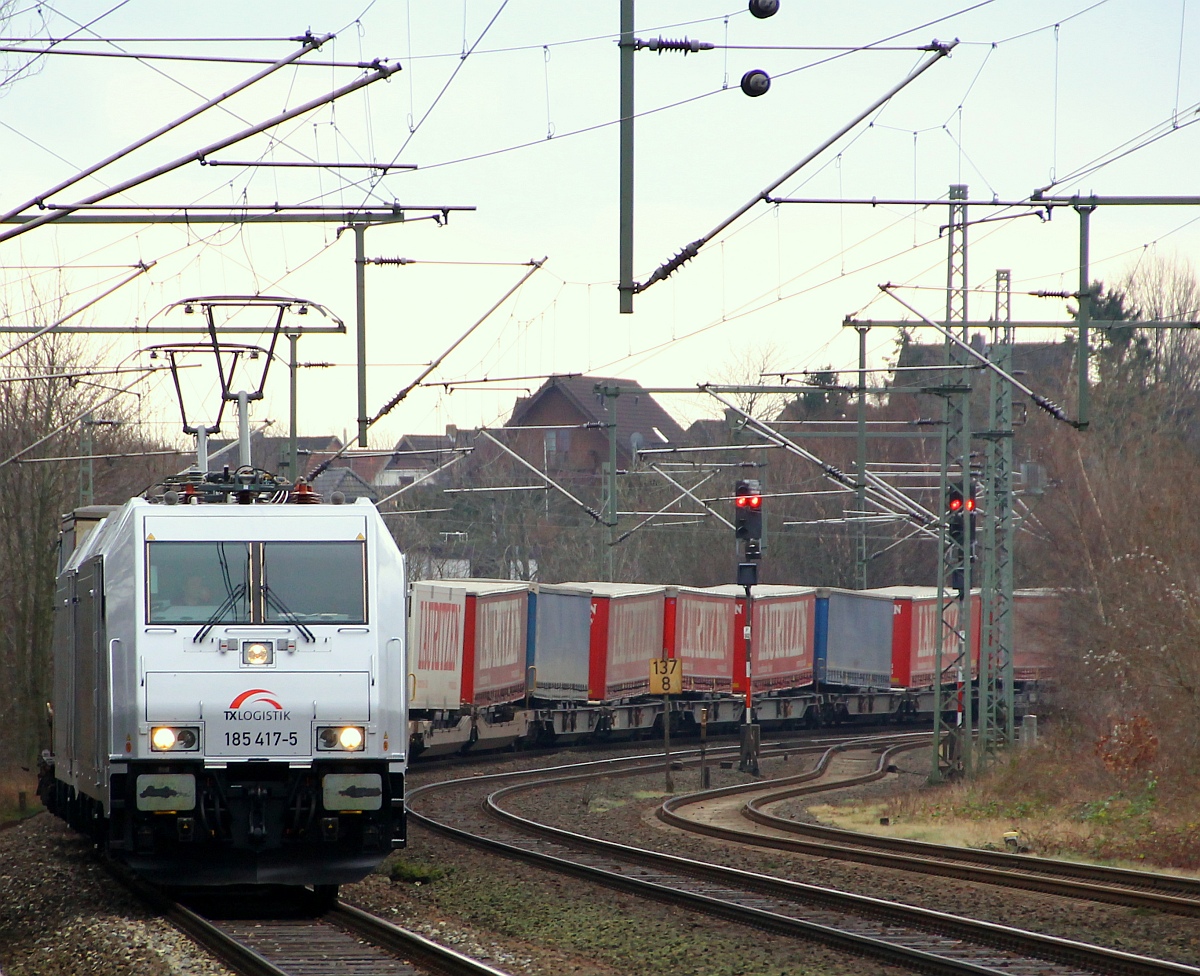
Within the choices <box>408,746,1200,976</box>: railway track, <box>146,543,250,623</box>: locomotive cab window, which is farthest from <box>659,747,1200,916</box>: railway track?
<box>146,543,250,623</box>: locomotive cab window

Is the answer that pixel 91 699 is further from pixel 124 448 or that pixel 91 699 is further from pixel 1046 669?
pixel 1046 669

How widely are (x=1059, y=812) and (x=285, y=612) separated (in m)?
13.4

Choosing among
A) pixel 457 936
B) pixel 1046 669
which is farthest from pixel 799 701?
pixel 457 936

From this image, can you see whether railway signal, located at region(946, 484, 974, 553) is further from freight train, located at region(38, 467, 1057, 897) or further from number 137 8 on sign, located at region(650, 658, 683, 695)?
freight train, located at region(38, 467, 1057, 897)

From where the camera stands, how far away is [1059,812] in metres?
21.5

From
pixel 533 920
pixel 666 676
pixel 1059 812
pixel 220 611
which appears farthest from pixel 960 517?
pixel 220 611

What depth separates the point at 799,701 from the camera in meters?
43.9

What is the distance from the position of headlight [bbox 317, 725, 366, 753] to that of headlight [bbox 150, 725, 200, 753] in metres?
0.90

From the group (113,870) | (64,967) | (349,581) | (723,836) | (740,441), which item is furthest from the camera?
(740,441)

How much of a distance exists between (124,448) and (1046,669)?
88.3 feet

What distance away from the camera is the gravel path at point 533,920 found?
10.4m

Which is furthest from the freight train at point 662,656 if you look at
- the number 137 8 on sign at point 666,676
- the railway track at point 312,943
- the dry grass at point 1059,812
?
the railway track at point 312,943

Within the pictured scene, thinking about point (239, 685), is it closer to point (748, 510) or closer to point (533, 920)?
point (533, 920)

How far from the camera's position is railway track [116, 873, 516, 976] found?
986cm
